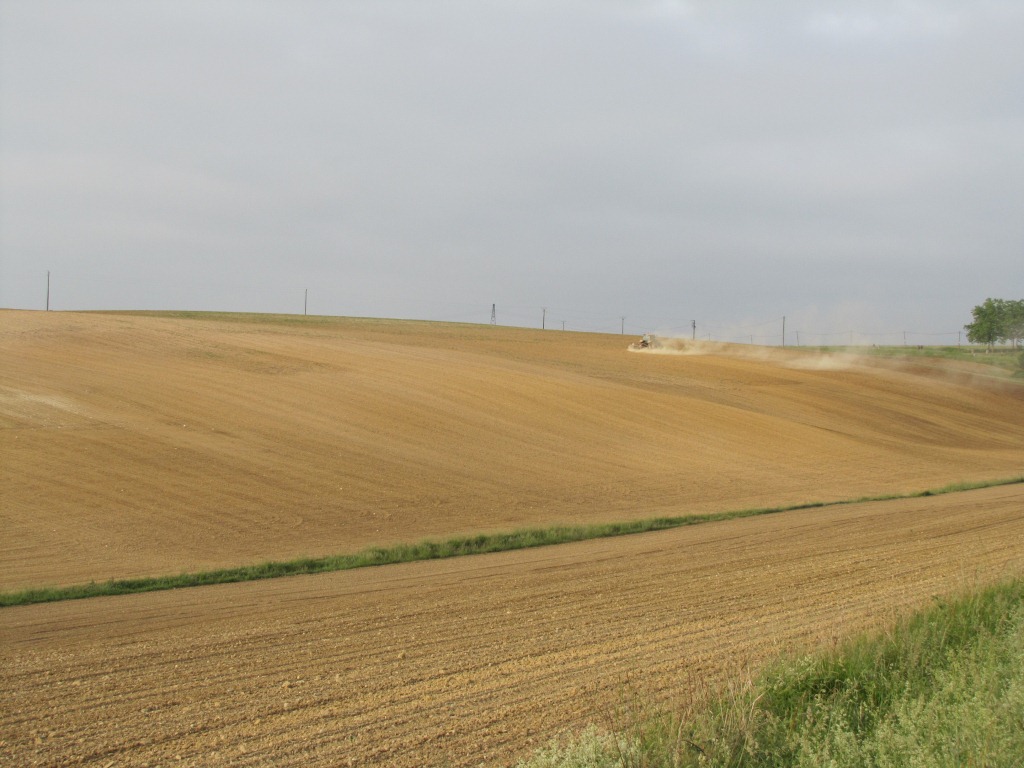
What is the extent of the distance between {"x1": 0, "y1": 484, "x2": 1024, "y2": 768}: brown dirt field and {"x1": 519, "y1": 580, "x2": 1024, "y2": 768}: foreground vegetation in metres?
0.75

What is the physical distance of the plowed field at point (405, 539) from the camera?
723cm

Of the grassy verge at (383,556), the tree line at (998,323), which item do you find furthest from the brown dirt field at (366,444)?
the tree line at (998,323)

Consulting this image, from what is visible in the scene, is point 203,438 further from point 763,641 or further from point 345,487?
point 763,641

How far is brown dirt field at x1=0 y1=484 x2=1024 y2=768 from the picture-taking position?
6.61 metres

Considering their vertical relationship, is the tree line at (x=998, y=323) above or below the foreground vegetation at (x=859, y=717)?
above

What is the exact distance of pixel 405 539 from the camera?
645 inches

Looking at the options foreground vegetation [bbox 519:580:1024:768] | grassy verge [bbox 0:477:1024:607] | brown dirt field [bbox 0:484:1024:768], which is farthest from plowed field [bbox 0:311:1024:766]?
foreground vegetation [bbox 519:580:1024:768]

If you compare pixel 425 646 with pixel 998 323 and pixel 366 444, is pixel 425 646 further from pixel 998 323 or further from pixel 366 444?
pixel 998 323

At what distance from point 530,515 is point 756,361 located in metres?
45.8

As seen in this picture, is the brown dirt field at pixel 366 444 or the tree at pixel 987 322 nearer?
the brown dirt field at pixel 366 444

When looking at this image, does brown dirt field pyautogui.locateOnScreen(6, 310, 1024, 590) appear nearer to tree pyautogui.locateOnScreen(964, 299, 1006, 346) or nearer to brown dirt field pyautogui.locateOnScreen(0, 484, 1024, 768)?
brown dirt field pyautogui.locateOnScreen(0, 484, 1024, 768)

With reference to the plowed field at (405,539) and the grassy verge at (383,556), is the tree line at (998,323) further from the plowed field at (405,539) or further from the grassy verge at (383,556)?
the grassy verge at (383,556)

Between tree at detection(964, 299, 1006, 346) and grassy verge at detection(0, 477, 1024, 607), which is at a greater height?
tree at detection(964, 299, 1006, 346)

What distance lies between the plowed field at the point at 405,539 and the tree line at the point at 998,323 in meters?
62.9
